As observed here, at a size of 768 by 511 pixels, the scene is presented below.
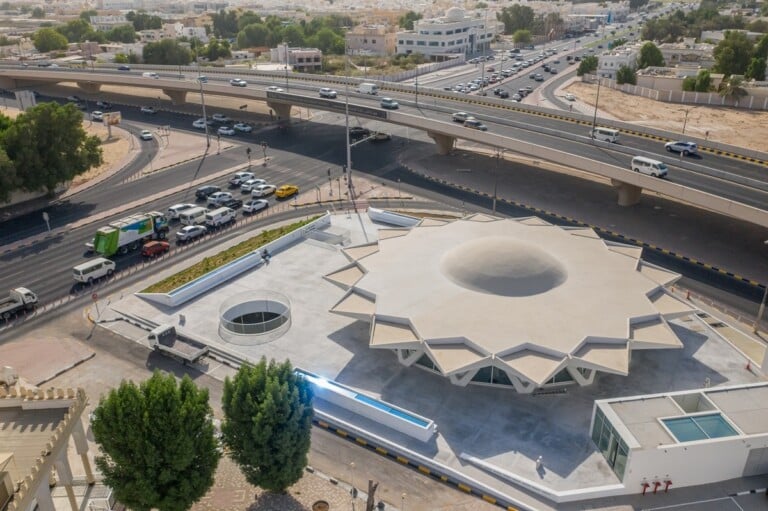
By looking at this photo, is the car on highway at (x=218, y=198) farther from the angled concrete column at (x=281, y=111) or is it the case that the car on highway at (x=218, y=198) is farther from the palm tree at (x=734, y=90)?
the palm tree at (x=734, y=90)

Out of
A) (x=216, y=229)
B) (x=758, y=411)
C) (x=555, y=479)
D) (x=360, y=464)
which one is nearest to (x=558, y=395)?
(x=555, y=479)

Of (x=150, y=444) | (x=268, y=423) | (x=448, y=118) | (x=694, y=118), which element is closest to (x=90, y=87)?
(x=448, y=118)

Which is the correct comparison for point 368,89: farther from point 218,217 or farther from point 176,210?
point 176,210

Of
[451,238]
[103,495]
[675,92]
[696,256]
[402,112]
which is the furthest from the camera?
[675,92]

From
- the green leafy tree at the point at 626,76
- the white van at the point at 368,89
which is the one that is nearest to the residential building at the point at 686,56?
the green leafy tree at the point at 626,76

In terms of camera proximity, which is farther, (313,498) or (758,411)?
(758,411)

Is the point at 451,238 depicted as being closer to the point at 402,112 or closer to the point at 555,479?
the point at 555,479

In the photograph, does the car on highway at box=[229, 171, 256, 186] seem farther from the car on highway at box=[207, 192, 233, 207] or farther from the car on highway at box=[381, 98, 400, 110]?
the car on highway at box=[381, 98, 400, 110]
